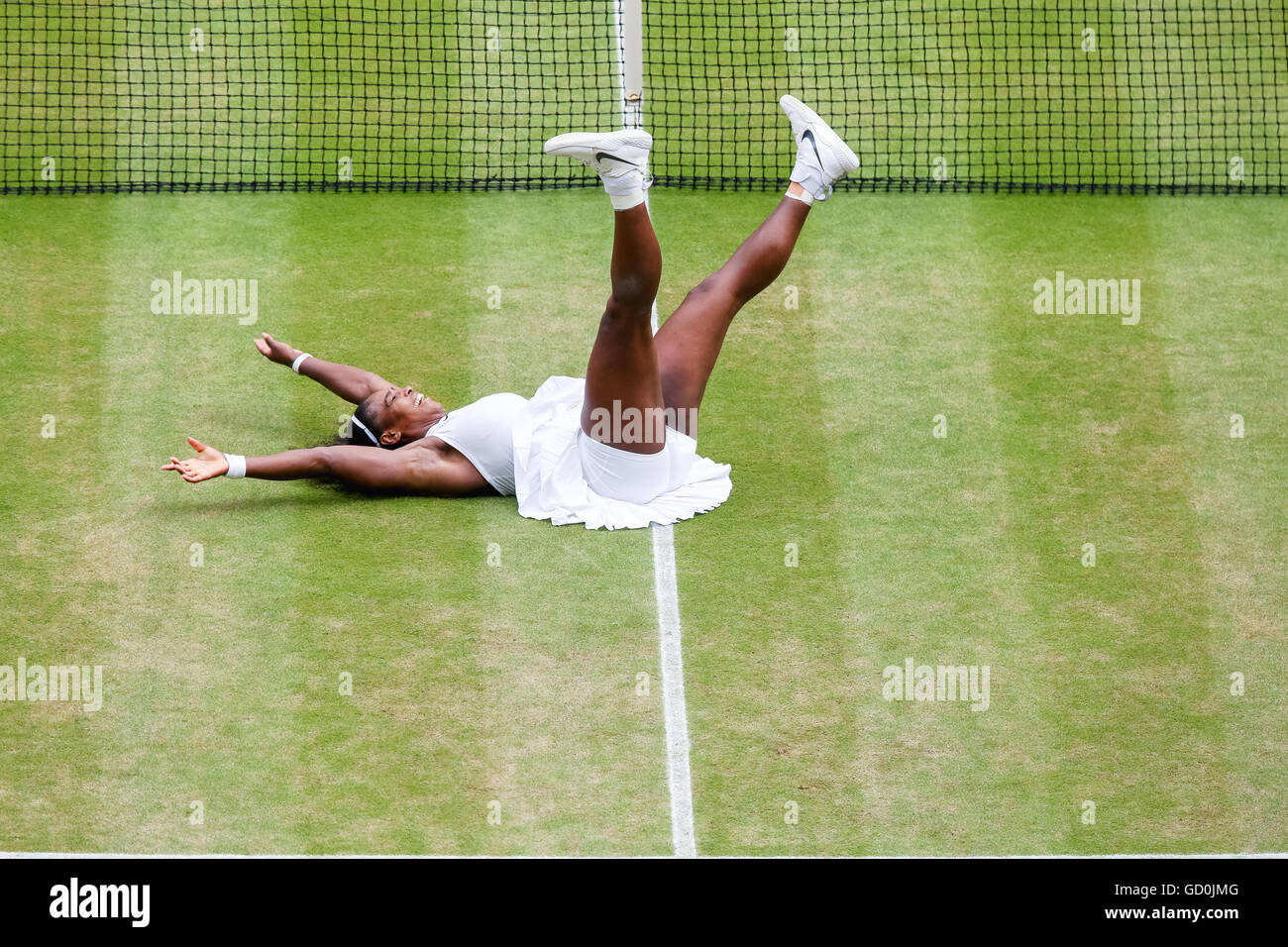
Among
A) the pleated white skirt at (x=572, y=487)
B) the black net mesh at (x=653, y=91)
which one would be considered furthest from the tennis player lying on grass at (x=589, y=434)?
the black net mesh at (x=653, y=91)

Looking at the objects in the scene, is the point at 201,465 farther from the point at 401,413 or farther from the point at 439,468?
the point at 439,468

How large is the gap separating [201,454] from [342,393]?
1.16 m

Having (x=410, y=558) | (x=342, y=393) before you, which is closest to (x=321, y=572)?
(x=410, y=558)

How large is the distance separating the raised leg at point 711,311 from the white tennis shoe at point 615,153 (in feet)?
4.40

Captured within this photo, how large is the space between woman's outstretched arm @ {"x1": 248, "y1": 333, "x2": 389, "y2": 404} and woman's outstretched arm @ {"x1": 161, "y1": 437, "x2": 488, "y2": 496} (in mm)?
449

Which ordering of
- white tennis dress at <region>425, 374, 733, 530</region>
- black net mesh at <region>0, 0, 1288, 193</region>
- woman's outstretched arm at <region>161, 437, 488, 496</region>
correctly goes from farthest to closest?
black net mesh at <region>0, 0, 1288, 193</region>
white tennis dress at <region>425, 374, 733, 530</region>
woman's outstretched arm at <region>161, 437, 488, 496</region>

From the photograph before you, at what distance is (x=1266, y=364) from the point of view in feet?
36.8

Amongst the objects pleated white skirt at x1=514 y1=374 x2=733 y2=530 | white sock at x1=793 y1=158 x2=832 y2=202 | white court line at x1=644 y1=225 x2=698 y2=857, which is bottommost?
white court line at x1=644 y1=225 x2=698 y2=857

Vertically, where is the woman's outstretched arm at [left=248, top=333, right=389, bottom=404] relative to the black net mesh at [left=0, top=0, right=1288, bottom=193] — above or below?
below

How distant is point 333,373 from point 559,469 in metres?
1.64

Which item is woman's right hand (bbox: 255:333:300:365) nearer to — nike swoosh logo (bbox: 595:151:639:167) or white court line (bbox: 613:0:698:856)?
white court line (bbox: 613:0:698:856)

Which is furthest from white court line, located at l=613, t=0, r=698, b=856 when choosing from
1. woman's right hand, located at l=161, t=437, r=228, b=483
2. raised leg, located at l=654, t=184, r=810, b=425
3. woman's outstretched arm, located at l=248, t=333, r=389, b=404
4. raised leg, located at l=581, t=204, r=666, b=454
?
woman's right hand, located at l=161, t=437, r=228, b=483

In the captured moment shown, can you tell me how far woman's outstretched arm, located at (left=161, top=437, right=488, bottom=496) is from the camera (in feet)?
30.0

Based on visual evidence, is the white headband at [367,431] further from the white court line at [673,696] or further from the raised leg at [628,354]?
the white court line at [673,696]
